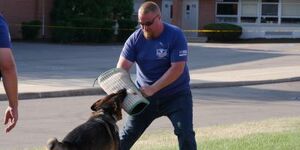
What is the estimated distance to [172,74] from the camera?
7191mm

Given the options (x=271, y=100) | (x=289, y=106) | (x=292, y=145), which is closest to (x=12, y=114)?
(x=292, y=145)

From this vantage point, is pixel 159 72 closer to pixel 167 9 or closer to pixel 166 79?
pixel 166 79

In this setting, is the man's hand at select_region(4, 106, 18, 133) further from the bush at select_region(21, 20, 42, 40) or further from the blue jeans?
the bush at select_region(21, 20, 42, 40)

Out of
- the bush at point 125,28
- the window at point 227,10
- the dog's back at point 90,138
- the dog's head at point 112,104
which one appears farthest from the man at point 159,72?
the window at point 227,10

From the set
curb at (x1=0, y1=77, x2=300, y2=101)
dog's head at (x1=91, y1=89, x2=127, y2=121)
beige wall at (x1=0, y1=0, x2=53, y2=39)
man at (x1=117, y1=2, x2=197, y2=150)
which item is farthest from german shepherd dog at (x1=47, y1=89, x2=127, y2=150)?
beige wall at (x1=0, y1=0, x2=53, y2=39)

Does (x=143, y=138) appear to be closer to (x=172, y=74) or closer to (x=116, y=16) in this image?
(x=172, y=74)

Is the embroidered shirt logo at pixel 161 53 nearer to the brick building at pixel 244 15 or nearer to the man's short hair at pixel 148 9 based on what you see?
the man's short hair at pixel 148 9

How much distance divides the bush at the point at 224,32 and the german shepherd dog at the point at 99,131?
44637 millimetres

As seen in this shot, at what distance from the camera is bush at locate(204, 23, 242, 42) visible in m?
51.2

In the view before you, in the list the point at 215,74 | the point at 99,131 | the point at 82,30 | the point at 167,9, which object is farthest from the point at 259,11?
the point at 99,131

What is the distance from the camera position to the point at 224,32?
51.0 metres

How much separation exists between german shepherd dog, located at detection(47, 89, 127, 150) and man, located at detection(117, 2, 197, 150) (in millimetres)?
585

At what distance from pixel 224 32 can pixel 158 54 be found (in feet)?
145

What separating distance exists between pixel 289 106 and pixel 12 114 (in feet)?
37.5
